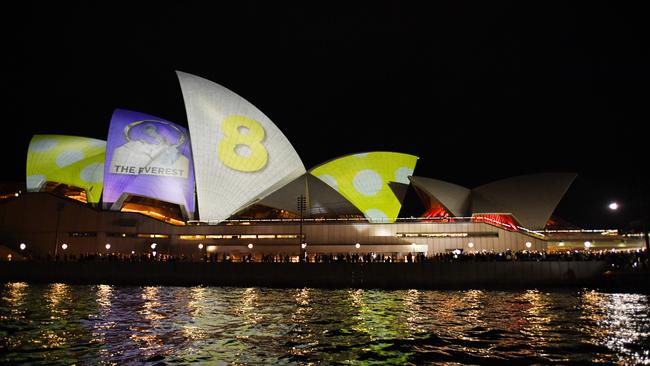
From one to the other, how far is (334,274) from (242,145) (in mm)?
17742

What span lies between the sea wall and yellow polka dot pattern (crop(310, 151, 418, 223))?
13219 mm

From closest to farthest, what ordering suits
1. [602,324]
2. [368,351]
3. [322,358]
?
[322,358] < [368,351] < [602,324]

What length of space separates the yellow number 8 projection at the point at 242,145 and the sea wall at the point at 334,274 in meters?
12.8

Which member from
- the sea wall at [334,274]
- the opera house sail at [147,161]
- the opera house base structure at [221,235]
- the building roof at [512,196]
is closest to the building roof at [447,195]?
the building roof at [512,196]

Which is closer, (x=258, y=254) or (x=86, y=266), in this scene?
(x=86, y=266)

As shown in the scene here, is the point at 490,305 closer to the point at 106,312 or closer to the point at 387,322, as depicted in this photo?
the point at 387,322

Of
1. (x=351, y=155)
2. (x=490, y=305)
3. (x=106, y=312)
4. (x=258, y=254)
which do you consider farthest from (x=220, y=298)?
(x=351, y=155)

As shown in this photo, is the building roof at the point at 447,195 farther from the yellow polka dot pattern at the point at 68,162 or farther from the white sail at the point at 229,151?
the yellow polka dot pattern at the point at 68,162

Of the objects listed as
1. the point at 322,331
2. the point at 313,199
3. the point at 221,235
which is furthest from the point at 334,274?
the point at 322,331

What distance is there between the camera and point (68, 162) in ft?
167

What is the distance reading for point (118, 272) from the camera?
36.8 meters

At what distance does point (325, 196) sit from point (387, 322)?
1231 inches

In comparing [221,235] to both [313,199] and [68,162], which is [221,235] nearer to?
[313,199]

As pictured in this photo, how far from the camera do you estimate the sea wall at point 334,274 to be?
3278 centimetres
